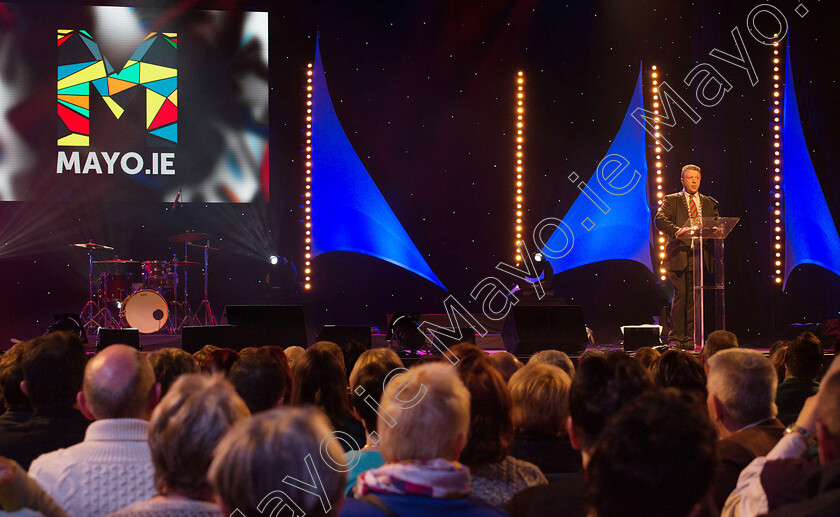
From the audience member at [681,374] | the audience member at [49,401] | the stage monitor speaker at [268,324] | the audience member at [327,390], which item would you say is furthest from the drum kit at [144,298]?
the audience member at [681,374]

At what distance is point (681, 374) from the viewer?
285 cm

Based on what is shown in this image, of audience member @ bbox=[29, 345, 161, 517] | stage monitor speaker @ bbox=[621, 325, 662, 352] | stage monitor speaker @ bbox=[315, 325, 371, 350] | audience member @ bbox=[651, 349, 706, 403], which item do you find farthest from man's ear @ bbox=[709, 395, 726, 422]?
stage monitor speaker @ bbox=[621, 325, 662, 352]

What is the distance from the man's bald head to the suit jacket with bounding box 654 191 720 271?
4.67 m

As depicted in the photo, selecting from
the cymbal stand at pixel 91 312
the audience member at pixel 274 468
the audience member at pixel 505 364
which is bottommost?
the cymbal stand at pixel 91 312

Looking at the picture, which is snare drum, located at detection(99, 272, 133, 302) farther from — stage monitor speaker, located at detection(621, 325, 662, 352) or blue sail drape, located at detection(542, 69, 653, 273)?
stage monitor speaker, located at detection(621, 325, 662, 352)

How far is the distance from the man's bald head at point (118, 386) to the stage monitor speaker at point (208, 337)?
3.03 m

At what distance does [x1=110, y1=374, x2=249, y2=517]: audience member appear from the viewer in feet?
4.56

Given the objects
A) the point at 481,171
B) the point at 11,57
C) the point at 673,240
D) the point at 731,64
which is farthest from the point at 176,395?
the point at 11,57

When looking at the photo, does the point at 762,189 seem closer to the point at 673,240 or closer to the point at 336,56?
the point at 673,240

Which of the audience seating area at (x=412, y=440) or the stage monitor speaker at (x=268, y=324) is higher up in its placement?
the audience seating area at (x=412, y=440)

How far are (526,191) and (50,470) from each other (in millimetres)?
6991

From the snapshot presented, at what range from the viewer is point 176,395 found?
1.47 meters

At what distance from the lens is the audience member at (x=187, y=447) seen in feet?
4.56

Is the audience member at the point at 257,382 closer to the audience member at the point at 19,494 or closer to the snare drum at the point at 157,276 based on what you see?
the audience member at the point at 19,494
